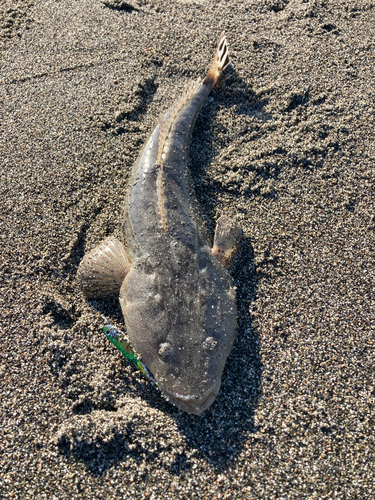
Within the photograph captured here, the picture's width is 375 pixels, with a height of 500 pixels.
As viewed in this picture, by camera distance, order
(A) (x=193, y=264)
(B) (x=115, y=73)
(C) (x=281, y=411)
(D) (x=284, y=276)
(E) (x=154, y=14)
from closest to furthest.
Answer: (C) (x=281, y=411)
(A) (x=193, y=264)
(D) (x=284, y=276)
(B) (x=115, y=73)
(E) (x=154, y=14)

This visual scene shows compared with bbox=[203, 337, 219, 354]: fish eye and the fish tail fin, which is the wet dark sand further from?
bbox=[203, 337, 219, 354]: fish eye

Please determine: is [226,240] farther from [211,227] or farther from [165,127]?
[165,127]

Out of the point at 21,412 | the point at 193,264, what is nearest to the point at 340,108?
the point at 193,264

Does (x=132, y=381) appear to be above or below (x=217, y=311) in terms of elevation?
below

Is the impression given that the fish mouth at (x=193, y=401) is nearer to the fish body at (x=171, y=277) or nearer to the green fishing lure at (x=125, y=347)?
the fish body at (x=171, y=277)

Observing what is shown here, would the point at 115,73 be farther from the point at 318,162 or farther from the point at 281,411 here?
the point at 281,411

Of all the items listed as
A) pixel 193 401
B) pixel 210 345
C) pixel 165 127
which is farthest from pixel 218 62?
pixel 193 401

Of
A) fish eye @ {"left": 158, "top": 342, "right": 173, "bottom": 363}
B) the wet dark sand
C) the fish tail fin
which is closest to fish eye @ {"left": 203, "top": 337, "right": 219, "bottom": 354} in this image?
fish eye @ {"left": 158, "top": 342, "right": 173, "bottom": 363}
